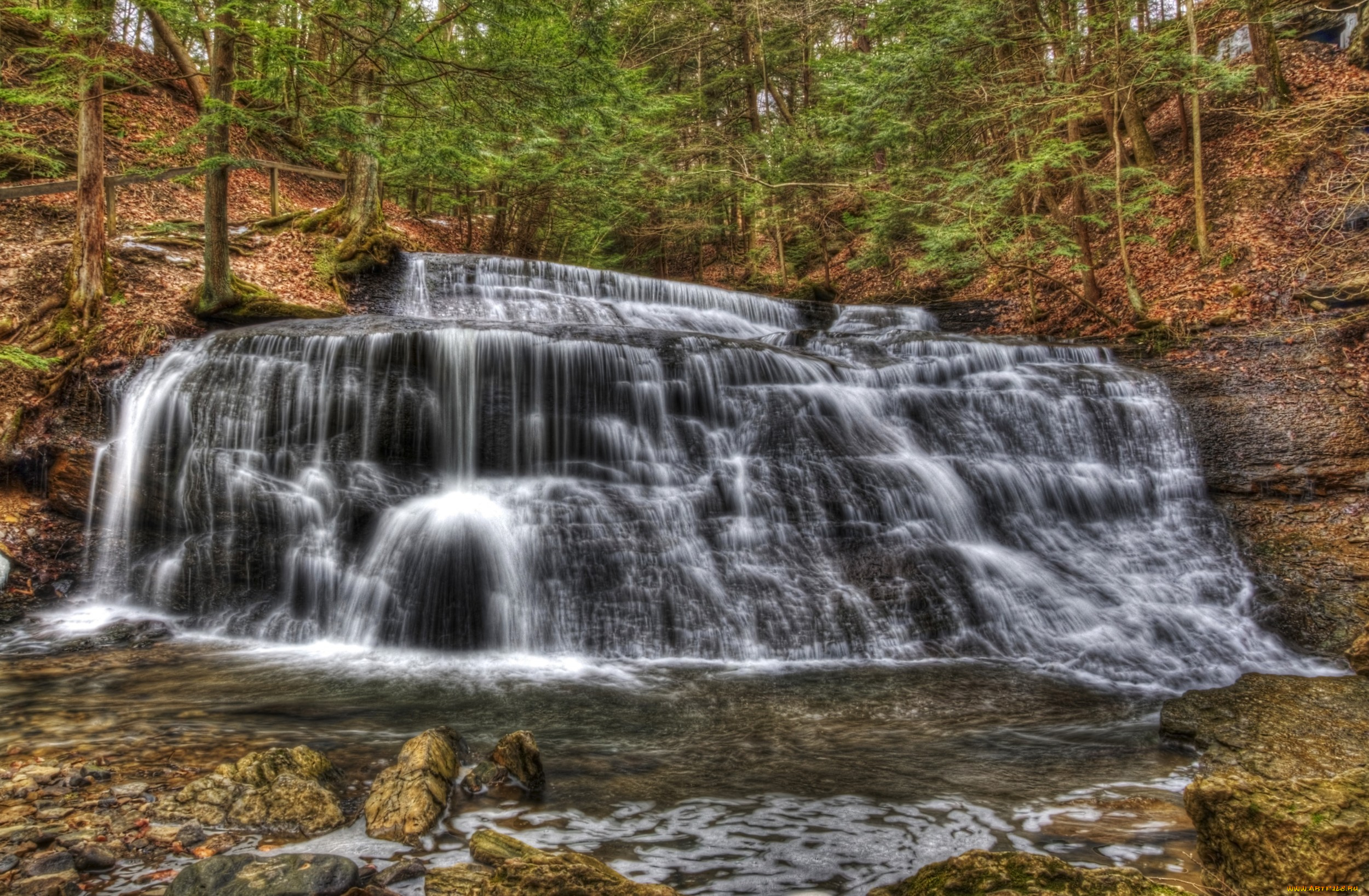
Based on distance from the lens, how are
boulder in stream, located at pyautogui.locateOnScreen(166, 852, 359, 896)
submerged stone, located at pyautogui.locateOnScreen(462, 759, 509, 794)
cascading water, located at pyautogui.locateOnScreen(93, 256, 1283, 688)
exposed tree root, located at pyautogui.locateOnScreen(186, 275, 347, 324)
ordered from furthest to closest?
exposed tree root, located at pyautogui.locateOnScreen(186, 275, 347, 324)
cascading water, located at pyautogui.locateOnScreen(93, 256, 1283, 688)
submerged stone, located at pyautogui.locateOnScreen(462, 759, 509, 794)
boulder in stream, located at pyautogui.locateOnScreen(166, 852, 359, 896)

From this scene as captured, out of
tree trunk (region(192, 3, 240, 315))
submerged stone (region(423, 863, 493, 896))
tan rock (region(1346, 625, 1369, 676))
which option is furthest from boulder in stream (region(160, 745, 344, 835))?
tree trunk (region(192, 3, 240, 315))

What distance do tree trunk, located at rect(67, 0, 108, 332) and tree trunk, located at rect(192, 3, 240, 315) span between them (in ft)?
3.73

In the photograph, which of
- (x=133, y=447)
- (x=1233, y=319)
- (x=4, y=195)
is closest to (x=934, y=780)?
(x=133, y=447)

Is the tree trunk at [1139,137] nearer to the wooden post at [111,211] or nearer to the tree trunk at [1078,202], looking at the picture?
the tree trunk at [1078,202]

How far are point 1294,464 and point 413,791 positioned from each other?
9541 millimetres

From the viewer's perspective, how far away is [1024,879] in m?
2.10

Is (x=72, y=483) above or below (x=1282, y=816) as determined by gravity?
above

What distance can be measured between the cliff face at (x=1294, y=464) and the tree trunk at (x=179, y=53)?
1567 cm

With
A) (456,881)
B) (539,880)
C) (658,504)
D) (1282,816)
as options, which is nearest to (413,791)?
(456,881)

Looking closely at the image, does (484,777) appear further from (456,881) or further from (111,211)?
(111,211)

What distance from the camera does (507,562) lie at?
6512 mm

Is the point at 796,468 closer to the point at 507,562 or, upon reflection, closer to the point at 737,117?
the point at 507,562

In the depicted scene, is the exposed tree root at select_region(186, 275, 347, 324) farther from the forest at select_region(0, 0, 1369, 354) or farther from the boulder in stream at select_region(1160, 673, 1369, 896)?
the boulder in stream at select_region(1160, 673, 1369, 896)

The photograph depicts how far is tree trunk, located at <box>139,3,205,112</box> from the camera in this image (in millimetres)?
11867
